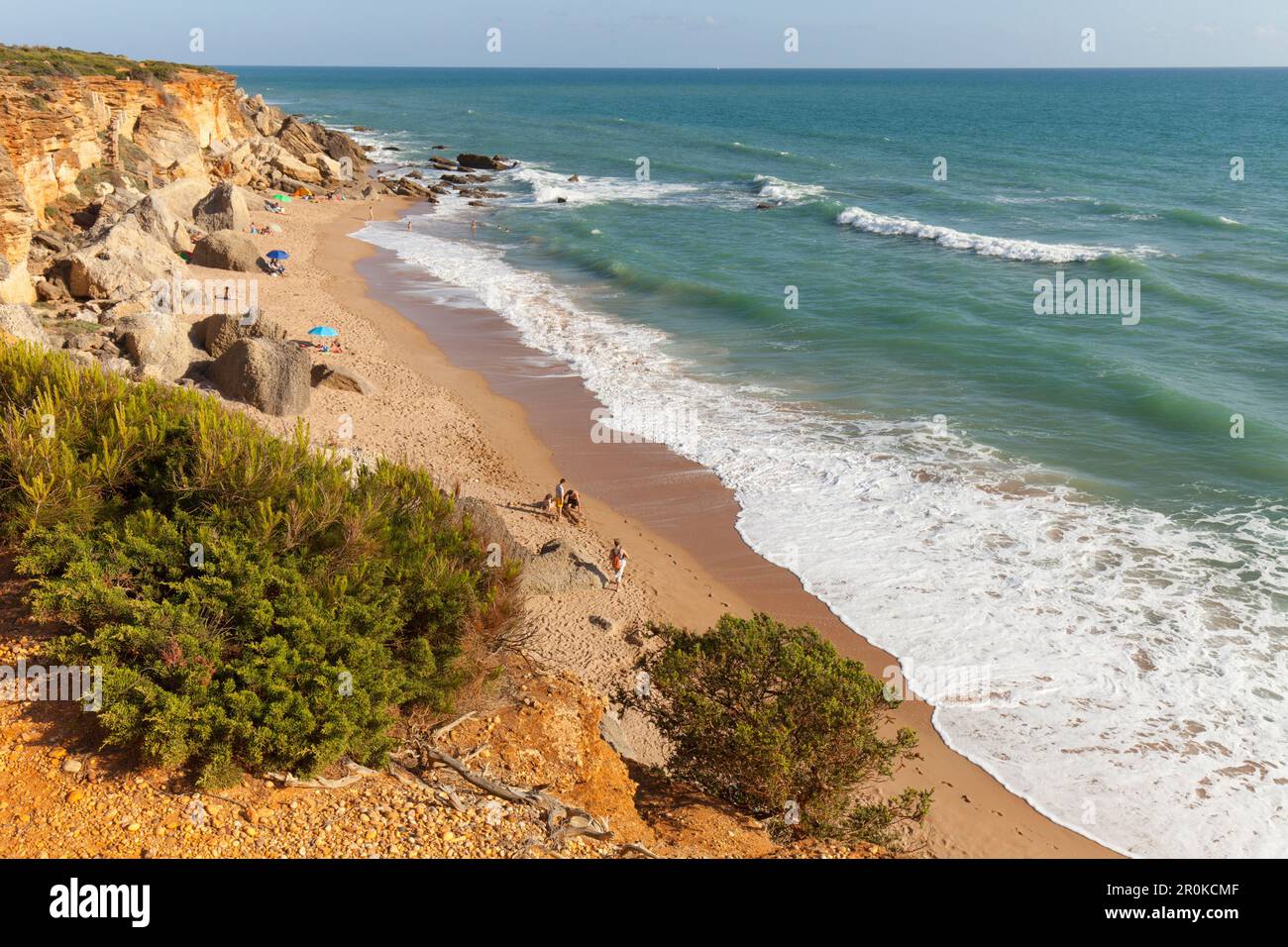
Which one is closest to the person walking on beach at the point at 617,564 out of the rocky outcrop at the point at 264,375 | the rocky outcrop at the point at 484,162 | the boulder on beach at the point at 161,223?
the rocky outcrop at the point at 264,375

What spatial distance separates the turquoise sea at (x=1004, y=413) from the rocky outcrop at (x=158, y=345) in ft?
32.0

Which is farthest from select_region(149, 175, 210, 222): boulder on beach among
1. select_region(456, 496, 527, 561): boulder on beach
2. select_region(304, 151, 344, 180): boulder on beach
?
select_region(456, 496, 527, 561): boulder on beach

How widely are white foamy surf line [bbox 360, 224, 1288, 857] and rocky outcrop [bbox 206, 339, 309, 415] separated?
24.1 feet

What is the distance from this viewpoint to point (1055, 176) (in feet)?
186

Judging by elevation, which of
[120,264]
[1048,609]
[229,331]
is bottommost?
[1048,609]

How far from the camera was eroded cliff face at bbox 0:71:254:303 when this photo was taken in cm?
2041

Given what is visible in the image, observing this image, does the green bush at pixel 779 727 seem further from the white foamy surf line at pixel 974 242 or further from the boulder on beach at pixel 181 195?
the white foamy surf line at pixel 974 242

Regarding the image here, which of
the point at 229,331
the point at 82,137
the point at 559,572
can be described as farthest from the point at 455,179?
the point at 559,572

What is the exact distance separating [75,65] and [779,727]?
139 feet

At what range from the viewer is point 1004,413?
22.0m

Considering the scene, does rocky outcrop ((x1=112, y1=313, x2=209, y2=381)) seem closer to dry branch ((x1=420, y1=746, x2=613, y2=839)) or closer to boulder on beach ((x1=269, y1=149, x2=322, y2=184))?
dry branch ((x1=420, y1=746, x2=613, y2=839))

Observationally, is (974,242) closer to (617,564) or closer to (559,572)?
(617,564)

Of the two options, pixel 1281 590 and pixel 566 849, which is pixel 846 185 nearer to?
pixel 1281 590

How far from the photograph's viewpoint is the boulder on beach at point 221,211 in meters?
34.6
